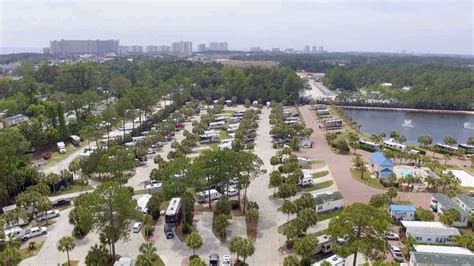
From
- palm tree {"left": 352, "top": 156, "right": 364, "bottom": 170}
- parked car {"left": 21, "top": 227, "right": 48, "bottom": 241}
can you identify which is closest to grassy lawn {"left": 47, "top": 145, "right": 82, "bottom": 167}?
parked car {"left": 21, "top": 227, "right": 48, "bottom": 241}

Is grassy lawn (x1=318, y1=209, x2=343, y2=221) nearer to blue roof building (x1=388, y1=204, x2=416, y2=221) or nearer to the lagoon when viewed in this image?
blue roof building (x1=388, y1=204, x2=416, y2=221)

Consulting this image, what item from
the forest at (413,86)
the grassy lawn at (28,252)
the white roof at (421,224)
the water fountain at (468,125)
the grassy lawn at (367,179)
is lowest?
the grassy lawn at (28,252)

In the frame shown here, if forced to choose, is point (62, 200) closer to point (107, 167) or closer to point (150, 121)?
point (107, 167)

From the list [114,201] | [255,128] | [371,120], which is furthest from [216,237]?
[371,120]

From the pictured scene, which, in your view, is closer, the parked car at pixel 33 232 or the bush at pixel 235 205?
the parked car at pixel 33 232

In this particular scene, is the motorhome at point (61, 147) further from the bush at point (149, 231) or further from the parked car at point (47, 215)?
the bush at point (149, 231)

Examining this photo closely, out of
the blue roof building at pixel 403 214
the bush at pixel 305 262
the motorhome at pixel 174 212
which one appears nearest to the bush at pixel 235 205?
the motorhome at pixel 174 212

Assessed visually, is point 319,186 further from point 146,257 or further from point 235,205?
point 146,257
